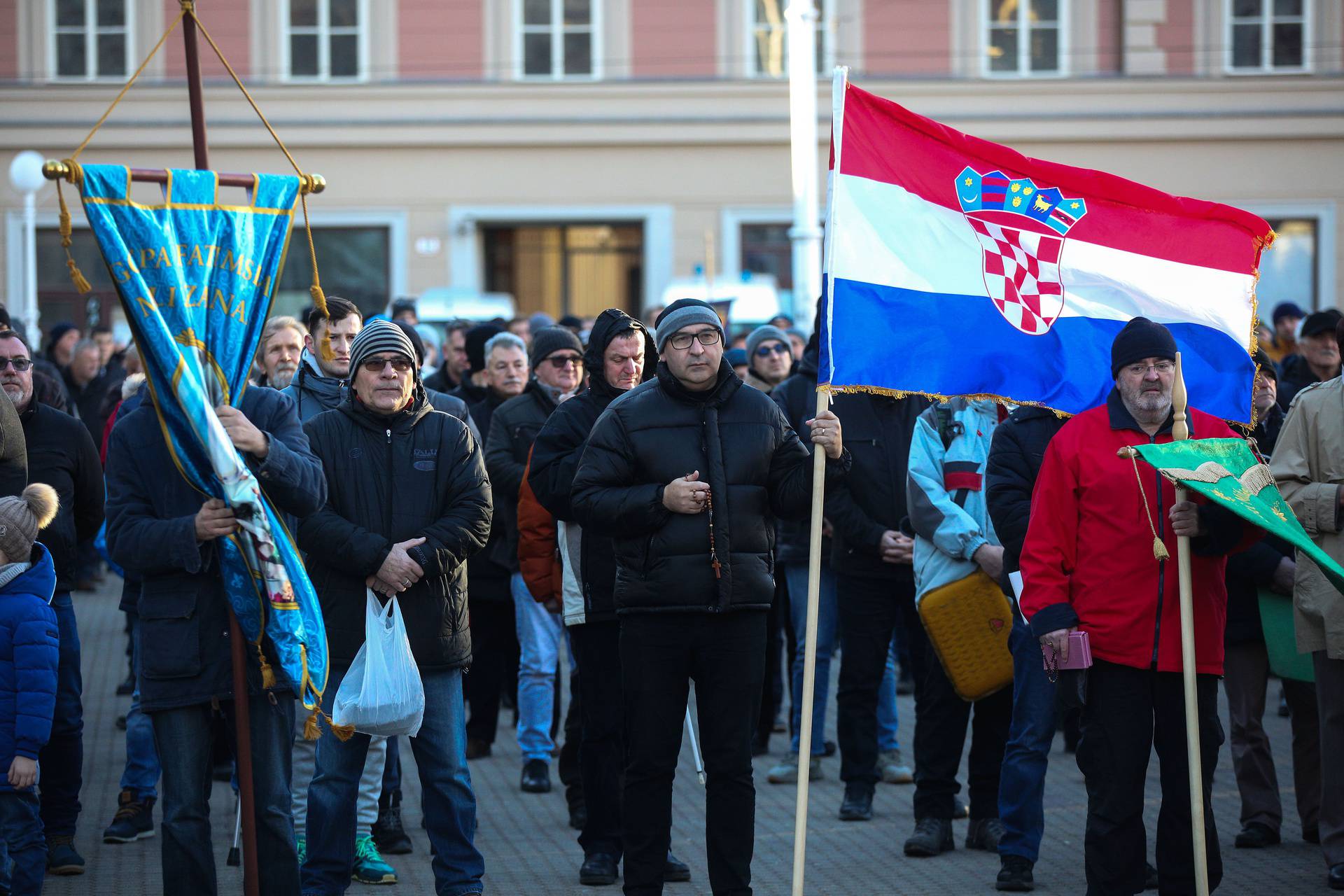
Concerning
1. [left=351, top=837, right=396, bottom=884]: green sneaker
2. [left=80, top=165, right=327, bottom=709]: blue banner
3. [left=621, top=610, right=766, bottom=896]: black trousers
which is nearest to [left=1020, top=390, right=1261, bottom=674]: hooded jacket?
[left=621, top=610, right=766, bottom=896]: black trousers

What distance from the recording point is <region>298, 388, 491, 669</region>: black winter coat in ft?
19.6

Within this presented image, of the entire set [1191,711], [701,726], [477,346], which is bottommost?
[701,726]

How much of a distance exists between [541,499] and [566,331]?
168cm

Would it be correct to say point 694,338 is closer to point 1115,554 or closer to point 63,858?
point 1115,554

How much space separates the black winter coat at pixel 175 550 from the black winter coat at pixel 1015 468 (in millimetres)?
2717

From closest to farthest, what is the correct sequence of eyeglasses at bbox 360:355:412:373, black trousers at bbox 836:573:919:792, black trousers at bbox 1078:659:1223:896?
black trousers at bbox 1078:659:1223:896 < eyeglasses at bbox 360:355:412:373 < black trousers at bbox 836:573:919:792

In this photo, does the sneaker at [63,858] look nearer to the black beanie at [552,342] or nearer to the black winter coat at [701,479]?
the black winter coat at [701,479]

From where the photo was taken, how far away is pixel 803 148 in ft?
46.2

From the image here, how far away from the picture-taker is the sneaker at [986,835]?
7.21 m

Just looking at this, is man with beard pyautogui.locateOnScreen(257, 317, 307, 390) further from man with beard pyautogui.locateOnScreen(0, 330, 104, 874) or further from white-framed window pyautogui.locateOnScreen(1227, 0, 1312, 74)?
white-framed window pyautogui.locateOnScreen(1227, 0, 1312, 74)

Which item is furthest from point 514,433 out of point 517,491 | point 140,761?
point 140,761

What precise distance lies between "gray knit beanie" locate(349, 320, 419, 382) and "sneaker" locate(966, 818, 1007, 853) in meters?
3.22

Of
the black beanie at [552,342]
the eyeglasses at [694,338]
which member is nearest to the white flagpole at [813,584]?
the eyeglasses at [694,338]

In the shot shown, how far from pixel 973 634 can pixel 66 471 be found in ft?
13.0
